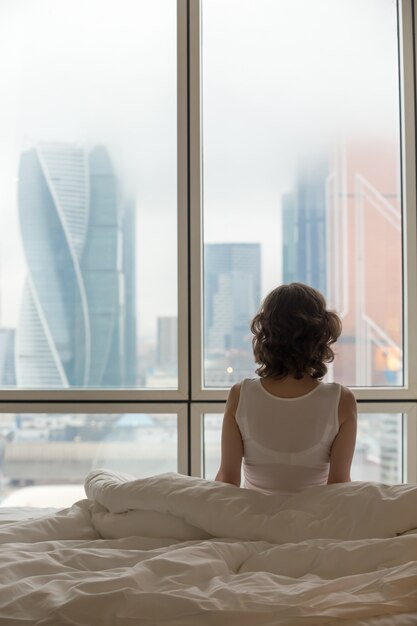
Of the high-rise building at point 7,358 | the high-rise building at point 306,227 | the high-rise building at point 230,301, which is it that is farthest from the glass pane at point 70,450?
the high-rise building at point 306,227

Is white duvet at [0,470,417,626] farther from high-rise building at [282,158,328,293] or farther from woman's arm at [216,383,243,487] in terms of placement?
high-rise building at [282,158,328,293]

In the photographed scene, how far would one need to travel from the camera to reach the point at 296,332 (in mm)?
1888

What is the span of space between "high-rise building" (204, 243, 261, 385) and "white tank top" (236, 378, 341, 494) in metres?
1.40

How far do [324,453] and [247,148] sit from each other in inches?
72.6

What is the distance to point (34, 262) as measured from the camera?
3.30 m

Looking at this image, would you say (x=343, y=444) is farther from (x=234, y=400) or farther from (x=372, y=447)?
(x=372, y=447)

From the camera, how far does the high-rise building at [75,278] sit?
3289 mm

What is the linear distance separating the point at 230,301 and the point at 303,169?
70 centimetres

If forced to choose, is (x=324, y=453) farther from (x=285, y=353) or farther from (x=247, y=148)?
(x=247, y=148)

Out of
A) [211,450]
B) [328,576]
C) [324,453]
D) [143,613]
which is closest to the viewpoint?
[143,613]

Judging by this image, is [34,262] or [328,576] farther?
[34,262]

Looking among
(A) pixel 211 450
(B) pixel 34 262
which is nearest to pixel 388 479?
(A) pixel 211 450

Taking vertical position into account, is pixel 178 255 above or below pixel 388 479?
above

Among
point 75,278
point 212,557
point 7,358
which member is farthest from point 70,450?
point 212,557
